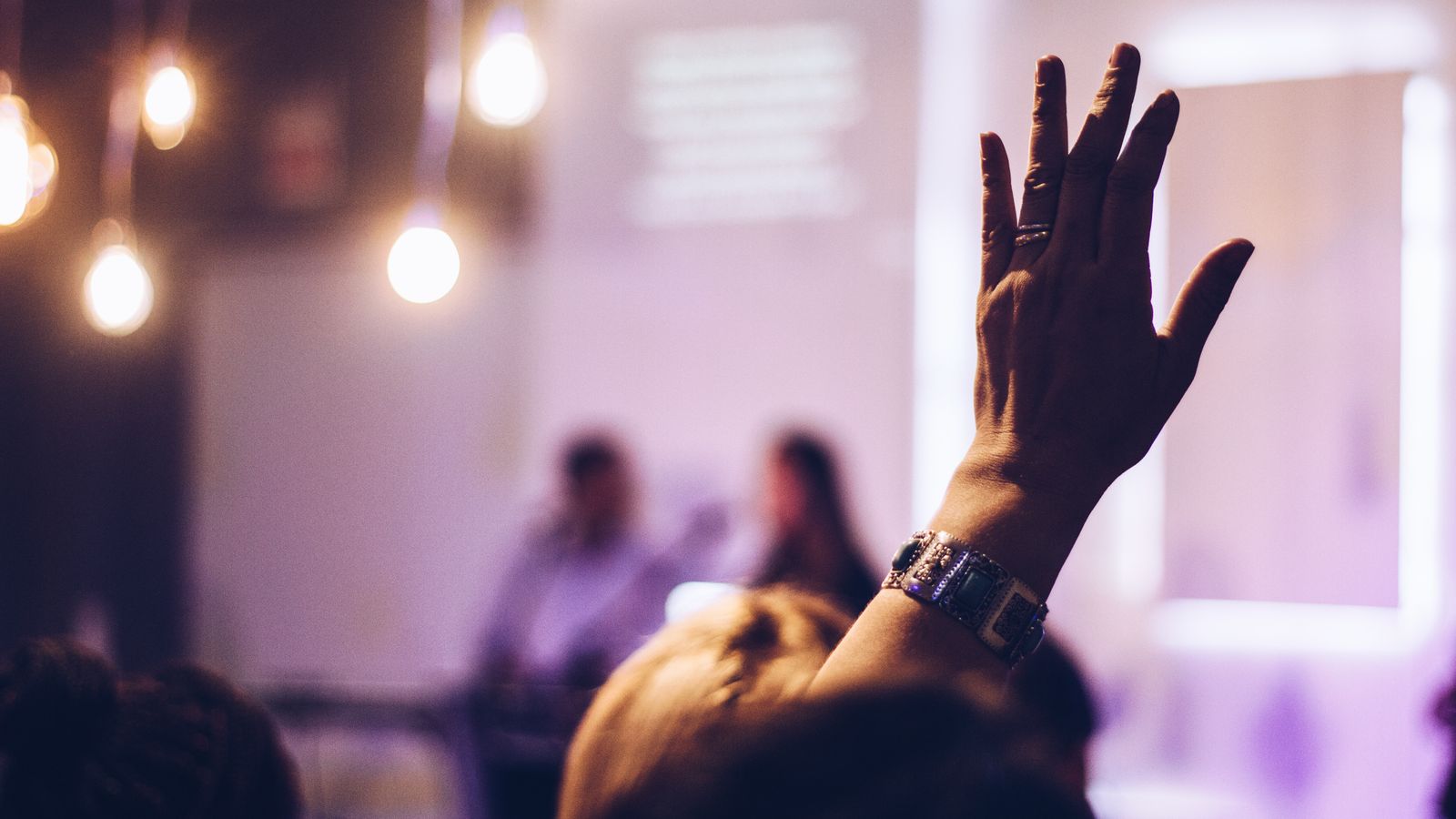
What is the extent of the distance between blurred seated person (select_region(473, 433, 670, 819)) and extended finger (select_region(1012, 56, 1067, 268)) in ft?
10.3

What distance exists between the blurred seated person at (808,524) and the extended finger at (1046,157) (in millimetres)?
3137

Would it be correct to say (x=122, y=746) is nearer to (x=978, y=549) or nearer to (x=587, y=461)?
(x=978, y=549)

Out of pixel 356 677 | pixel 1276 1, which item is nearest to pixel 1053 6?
pixel 1276 1

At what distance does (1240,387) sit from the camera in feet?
14.1

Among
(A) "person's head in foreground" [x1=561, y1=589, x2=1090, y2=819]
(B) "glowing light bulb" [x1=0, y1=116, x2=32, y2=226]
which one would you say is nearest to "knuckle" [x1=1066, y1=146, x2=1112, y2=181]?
(A) "person's head in foreground" [x1=561, y1=589, x2=1090, y2=819]

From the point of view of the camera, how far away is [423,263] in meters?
2.91

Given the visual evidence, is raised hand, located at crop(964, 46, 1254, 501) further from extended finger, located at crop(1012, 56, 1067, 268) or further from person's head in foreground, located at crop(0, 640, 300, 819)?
person's head in foreground, located at crop(0, 640, 300, 819)

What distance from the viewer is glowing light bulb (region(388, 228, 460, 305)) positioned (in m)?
2.91

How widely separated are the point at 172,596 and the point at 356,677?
122 centimetres

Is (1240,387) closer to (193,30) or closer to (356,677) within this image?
(356,677)

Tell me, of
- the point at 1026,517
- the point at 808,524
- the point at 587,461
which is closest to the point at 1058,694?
the point at 1026,517

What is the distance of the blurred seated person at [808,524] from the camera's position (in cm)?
386

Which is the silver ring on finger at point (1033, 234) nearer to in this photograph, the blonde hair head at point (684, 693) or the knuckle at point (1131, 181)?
the knuckle at point (1131, 181)

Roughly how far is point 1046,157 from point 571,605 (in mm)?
3900
